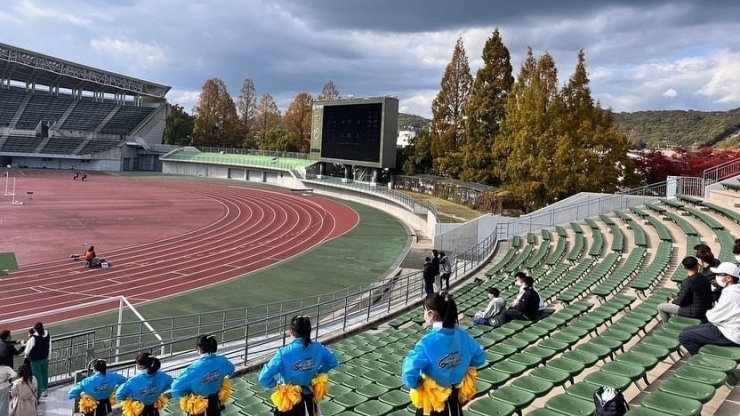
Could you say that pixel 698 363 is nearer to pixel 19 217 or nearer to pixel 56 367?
pixel 56 367

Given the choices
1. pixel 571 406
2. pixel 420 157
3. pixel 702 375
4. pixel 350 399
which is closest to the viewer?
pixel 571 406

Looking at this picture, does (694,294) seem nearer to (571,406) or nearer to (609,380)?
(609,380)

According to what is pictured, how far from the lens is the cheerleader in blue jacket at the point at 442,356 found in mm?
3486

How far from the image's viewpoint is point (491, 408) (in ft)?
16.1

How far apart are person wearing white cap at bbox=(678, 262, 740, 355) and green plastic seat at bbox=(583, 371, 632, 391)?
1571 millimetres

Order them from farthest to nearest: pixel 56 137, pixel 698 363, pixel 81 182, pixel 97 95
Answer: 1. pixel 97 95
2. pixel 56 137
3. pixel 81 182
4. pixel 698 363

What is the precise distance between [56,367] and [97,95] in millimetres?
91570

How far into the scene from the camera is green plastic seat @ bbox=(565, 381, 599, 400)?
508 centimetres

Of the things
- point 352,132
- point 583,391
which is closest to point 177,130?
point 352,132

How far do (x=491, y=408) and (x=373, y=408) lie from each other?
1.22 meters

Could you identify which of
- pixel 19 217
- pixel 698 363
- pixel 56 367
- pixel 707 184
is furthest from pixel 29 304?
pixel 707 184

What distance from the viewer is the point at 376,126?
47125mm

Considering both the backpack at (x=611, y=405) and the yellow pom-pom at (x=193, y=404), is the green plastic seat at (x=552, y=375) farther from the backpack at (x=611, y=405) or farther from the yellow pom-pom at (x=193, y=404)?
the yellow pom-pom at (x=193, y=404)

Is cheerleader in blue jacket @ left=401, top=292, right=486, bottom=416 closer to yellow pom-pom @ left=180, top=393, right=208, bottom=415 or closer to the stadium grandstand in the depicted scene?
yellow pom-pom @ left=180, top=393, right=208, bottom=415
